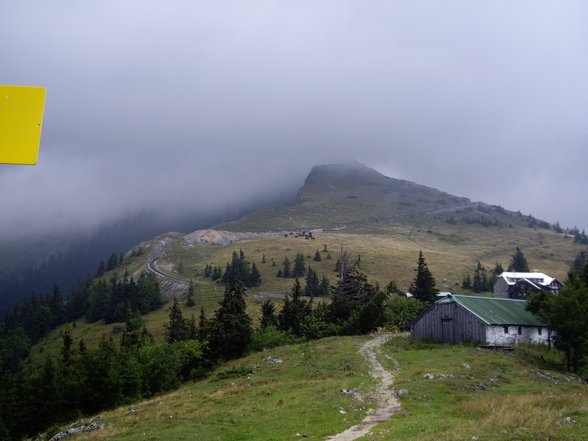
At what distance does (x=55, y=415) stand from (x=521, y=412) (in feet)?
160

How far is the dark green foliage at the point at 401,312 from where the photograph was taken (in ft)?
244

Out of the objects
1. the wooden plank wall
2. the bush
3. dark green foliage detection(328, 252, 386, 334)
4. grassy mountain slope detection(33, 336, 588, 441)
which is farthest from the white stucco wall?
the bush

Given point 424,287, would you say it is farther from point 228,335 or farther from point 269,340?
point 228,335

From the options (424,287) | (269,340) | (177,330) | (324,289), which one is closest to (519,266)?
(324,289)

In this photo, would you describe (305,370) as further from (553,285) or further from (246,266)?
(246,266)

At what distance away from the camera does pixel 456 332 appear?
5281 cm

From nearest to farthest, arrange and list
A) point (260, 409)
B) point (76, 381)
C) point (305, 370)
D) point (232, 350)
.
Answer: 1. point (260, 409)
2. point (305, 370)
3. point (76, 381)
4. point (232, 350)

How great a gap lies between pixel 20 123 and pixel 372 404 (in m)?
24.3

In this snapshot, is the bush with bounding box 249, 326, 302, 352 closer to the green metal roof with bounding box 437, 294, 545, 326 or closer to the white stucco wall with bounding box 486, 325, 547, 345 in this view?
the green metal roof with bounding box 437, 294, 545, 326

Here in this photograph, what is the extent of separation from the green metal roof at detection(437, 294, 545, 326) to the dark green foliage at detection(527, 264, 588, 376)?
4.68m

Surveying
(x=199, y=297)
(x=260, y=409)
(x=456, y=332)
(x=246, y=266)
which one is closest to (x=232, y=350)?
(x=456, y=332)

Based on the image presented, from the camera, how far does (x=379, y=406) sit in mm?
24734

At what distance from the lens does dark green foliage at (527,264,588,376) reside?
43625mm

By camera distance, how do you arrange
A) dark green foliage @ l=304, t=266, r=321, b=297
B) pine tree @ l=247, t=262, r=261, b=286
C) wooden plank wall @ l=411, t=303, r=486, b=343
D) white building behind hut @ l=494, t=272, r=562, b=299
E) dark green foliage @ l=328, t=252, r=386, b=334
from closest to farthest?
1. wooden plank wall @ l=411, t=303, r=486, b=343
2. dark green foliage @ l=328, t=252, r=386, b=334
3. white building behind hut @ l=494, t=272, r=562, b=299
4. dark green foliage @ l=304, t=266, r=321, b=297
5. pine tree @ l=247, t=262, r=261, b=286
